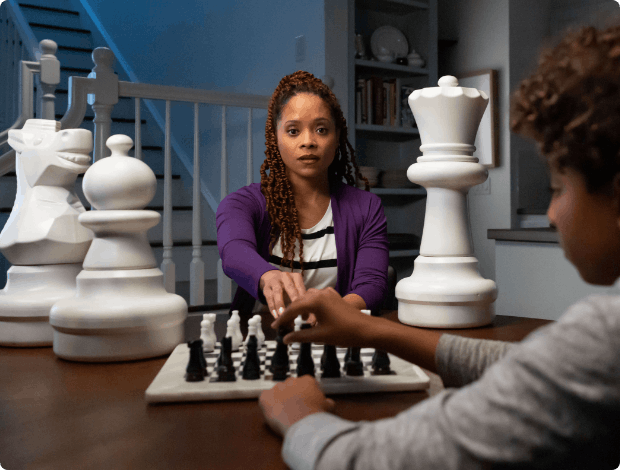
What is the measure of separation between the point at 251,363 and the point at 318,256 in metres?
0.93

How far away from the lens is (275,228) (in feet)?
5.40

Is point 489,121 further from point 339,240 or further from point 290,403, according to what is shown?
point 290,403

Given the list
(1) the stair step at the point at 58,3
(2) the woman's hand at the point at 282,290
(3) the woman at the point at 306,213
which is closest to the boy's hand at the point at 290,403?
(2) the woman's hand at the point at 282,290

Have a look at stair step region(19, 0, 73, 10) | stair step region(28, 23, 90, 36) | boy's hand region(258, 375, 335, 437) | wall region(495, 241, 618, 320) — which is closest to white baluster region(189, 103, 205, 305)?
wall region(495, 241, 618, 320)

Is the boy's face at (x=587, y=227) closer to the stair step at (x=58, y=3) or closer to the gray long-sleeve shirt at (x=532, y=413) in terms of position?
the gray long-sleeve shirt at (x=532, y=413)

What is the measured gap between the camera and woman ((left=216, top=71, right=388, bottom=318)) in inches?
61.1

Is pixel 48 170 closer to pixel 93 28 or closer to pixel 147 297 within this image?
pixel 147 297

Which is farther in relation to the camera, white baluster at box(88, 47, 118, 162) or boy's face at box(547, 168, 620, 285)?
white baluster at box(88, 47, 118, 162)

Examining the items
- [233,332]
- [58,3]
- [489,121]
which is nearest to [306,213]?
[233,332]

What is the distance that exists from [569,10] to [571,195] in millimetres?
4500

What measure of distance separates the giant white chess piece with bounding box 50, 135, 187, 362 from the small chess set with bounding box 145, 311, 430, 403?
0.11 meters

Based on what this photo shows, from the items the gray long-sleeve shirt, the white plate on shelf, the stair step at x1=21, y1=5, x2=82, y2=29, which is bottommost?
the gray long-sleeve shirt

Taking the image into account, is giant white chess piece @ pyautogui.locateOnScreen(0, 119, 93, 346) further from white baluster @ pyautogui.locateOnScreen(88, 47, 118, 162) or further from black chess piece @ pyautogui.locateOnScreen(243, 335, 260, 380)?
white baluster @ pyautogui.locateOnScreen(88, 47, 118, 162)

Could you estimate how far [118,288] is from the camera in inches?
35.3
